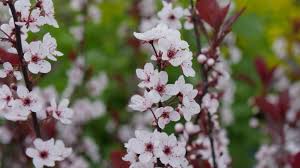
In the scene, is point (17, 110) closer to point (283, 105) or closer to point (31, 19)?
point (31, 19)

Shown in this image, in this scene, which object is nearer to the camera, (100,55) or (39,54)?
(39,54)

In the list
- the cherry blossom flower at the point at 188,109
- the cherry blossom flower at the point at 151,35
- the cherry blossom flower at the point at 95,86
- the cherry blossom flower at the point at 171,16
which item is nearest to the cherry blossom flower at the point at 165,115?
the cherry blossom flower at the point at 188,109

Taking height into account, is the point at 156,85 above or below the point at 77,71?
above

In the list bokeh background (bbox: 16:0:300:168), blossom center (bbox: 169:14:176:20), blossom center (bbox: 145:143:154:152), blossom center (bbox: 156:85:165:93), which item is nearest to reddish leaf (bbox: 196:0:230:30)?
blossom center (bbox: 169:14:176:20)

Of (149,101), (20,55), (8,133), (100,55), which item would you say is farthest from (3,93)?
(100,55)

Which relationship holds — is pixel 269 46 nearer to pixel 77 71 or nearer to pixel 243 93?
pixel 243 93

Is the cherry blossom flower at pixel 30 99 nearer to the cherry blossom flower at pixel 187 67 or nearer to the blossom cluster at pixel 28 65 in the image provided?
the blossom cluster at pixel 28 65

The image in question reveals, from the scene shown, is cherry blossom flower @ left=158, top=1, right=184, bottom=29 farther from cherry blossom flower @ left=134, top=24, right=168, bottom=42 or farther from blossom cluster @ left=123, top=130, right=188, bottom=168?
blossom cluster @ left=123, top=130, right=188, bottom=168
